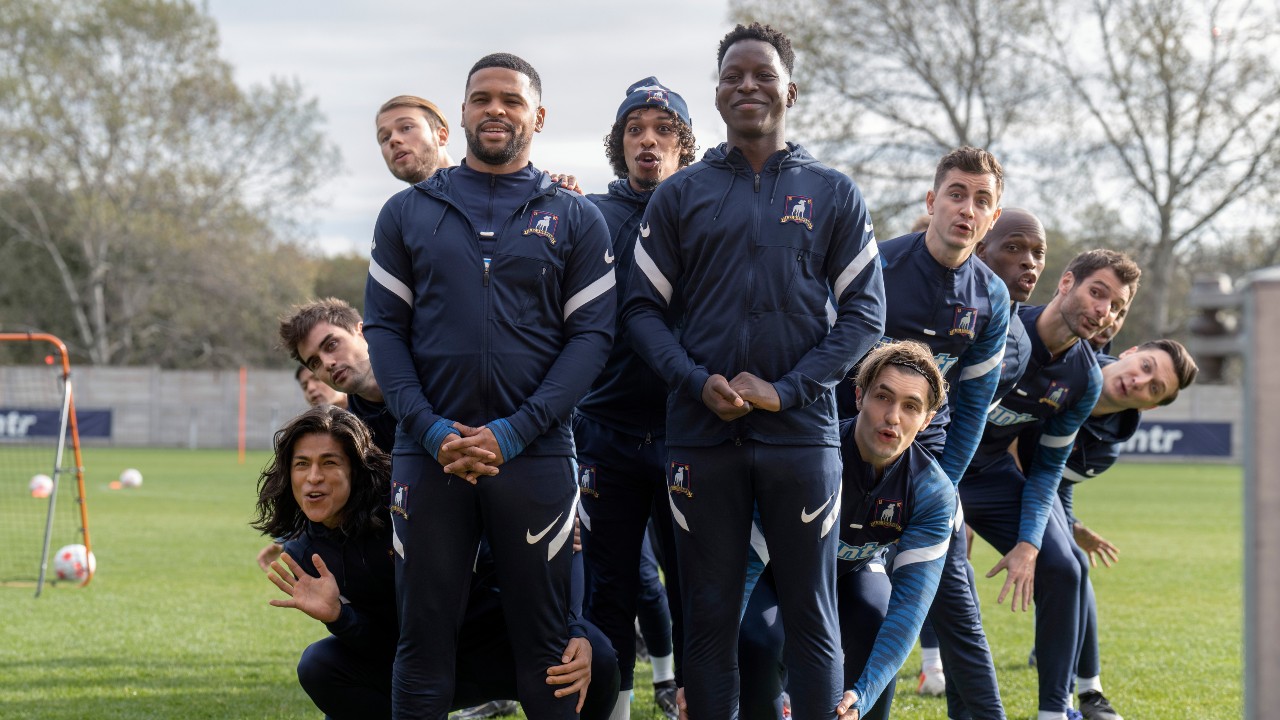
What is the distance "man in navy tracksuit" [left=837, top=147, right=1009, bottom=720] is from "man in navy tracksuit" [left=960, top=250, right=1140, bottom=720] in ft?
1.62

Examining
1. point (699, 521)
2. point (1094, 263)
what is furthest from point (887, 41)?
point (699, 521)

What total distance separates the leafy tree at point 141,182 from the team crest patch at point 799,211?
35.4 metres

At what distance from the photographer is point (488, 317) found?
3617 millimetres

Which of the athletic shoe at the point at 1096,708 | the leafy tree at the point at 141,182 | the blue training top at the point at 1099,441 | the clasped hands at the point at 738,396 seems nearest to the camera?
the clasped hands at the point at 738,396

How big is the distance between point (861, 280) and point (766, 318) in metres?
0.34

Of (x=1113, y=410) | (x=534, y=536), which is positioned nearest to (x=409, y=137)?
(x=534, y=536)

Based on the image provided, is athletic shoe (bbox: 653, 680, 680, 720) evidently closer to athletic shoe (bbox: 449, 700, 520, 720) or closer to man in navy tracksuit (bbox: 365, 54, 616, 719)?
athletic shoe (bbox: 449, 700, 520, 720)

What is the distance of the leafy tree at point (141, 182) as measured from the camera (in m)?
35.6

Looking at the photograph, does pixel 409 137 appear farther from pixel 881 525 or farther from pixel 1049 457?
pixel 1049 457

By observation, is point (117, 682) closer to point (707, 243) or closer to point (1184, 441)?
point (707, 243)

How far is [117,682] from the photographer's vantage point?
589cm

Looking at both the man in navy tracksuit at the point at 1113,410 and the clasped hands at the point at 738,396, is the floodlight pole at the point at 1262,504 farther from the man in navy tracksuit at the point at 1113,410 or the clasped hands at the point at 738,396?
the man in navy tracksuit at the point at 1113,410

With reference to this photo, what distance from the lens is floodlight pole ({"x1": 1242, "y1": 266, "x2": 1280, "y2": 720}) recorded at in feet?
5.70

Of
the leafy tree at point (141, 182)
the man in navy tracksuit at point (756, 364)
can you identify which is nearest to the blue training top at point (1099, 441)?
the man in navy tracksuit at point (756, 364)
